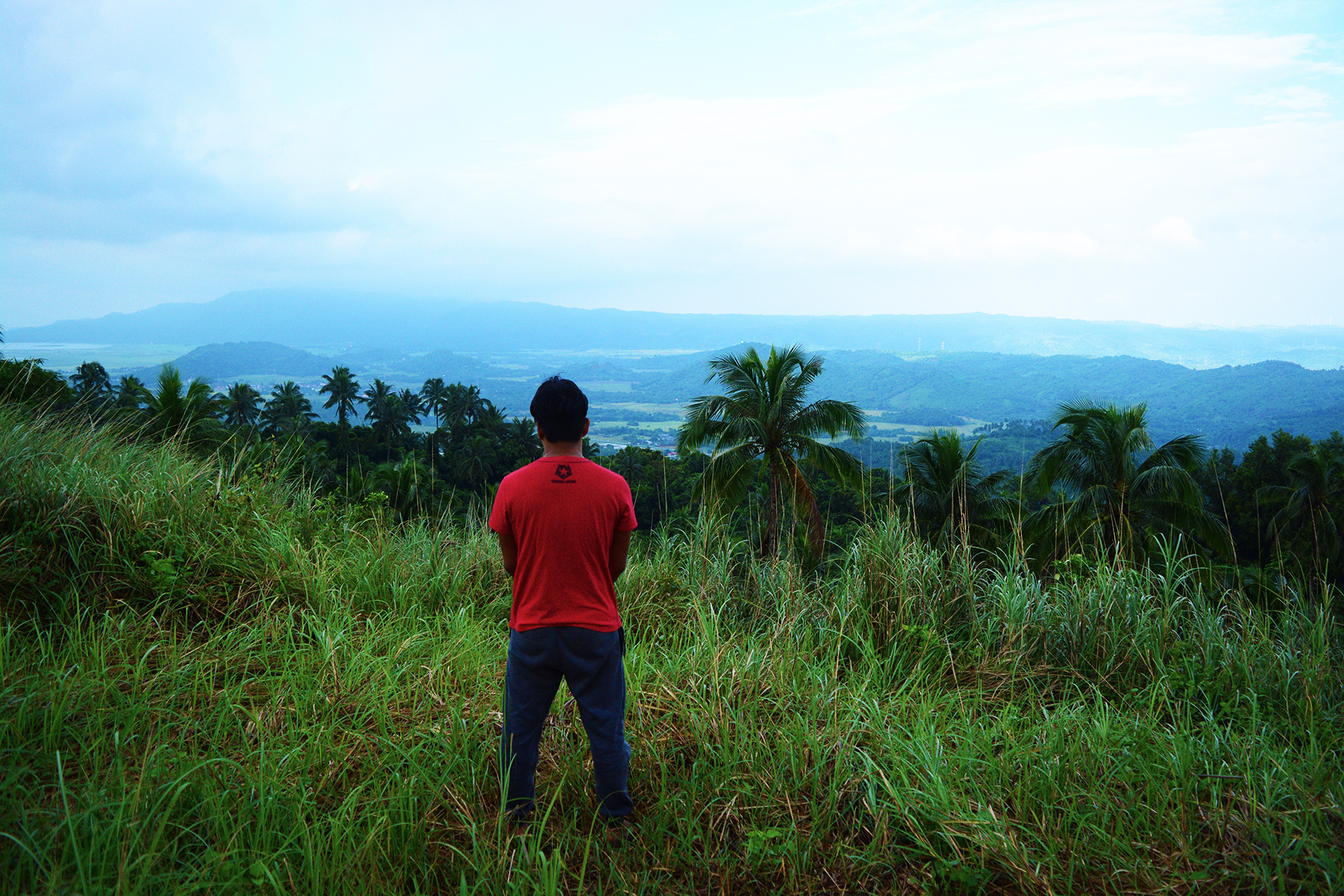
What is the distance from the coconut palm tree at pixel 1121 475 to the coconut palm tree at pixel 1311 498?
5.92 meters

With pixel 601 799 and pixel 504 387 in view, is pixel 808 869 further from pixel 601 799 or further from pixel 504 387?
pixel 504 387

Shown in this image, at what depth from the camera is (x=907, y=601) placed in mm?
4188

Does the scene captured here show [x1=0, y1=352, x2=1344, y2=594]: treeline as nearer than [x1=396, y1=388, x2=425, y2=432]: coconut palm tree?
Yes

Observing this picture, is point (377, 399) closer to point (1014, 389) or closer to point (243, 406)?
point (243, 406)

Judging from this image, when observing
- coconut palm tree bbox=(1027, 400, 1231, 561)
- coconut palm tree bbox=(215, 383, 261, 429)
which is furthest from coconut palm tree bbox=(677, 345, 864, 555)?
coconut palm tree bbox=(215, 383, 261, 429)

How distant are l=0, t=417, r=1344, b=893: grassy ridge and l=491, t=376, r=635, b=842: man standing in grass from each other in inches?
11.9

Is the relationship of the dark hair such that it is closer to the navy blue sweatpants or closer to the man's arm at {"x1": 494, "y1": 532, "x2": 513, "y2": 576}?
the man's arm at {"x1": 494, "y1": 532, "x2": 513, "y2": 576}

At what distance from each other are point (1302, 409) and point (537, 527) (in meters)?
172

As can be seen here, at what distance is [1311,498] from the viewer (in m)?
24.2

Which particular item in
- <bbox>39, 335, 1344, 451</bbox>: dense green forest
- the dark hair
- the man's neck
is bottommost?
the man's neck

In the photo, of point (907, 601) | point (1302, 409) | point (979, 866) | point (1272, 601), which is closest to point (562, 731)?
point (979, 866)

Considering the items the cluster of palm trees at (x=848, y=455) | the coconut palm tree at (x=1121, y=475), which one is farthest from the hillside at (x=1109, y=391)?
the cluster of palm trees at (x=848, y=455)

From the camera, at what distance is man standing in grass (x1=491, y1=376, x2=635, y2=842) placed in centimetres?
227

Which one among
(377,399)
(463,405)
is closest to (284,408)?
(377,399)
